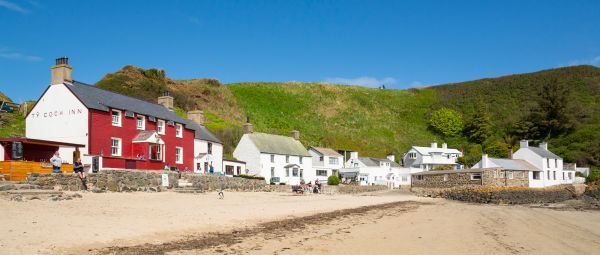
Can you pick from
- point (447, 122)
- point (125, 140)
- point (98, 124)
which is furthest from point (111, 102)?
point (447, 122)

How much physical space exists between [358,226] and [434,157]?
65.4m

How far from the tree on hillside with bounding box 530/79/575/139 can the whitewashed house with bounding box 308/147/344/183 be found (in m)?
43.0

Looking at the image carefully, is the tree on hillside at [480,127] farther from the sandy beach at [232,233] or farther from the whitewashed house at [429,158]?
the sandy beach at [232,233]

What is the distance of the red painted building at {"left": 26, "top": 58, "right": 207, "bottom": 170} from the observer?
3453 cm

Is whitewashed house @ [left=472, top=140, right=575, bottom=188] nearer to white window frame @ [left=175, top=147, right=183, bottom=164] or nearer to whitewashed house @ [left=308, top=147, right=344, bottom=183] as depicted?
whitewashed house @ [left=308, top=147, right=344, bottom=183]

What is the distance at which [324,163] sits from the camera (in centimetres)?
7025

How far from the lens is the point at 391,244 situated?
13.9 metres

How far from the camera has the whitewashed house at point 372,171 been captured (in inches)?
2795

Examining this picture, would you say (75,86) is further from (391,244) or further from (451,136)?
(451,136)

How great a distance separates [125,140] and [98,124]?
3.02m

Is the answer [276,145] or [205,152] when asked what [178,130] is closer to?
[205,152]

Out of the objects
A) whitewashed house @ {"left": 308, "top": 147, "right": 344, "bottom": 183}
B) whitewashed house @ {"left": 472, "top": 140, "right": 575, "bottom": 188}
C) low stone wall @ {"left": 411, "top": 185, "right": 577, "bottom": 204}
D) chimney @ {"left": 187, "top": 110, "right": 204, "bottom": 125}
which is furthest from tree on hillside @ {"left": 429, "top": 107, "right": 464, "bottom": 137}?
chimney @ {"left": 187, "top": 110, "right": 204, "bottom": 125}

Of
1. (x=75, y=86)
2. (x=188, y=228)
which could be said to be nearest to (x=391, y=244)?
(x=188, y=228)

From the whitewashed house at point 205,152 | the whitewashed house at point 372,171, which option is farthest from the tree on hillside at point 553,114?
the whitewashed house at point 205,152
